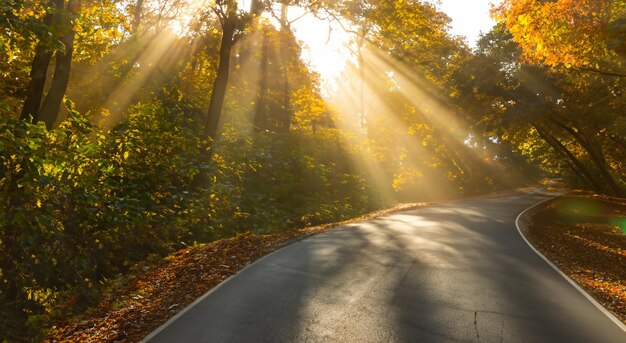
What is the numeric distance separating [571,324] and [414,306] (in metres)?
2.25

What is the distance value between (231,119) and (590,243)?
684 inches

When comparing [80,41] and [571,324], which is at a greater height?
[80,41]

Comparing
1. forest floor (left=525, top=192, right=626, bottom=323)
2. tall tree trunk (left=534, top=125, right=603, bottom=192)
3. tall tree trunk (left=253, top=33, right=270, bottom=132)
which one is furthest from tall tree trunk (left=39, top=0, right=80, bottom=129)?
tall tree trunk (left=534, top=125, right=603, bottom=192)

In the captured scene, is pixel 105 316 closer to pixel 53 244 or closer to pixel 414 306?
pixel 53 244

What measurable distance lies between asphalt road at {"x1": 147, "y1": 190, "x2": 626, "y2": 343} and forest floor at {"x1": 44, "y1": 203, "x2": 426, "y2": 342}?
41cm

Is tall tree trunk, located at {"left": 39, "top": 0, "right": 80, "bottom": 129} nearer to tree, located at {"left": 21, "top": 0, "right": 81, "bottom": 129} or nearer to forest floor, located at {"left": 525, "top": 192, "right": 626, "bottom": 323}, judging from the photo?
tree, located at {"left": 21, "top": 0, "right": 81, "bottom": 129}

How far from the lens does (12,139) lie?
704cm

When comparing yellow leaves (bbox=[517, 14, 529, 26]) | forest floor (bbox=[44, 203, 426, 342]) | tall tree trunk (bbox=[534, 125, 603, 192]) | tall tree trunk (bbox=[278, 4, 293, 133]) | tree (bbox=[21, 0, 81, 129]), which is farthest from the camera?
tall tree trunk (bbox=[534, 125, 603, 192])

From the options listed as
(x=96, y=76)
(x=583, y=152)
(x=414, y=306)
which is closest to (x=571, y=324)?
(x=414, y=306)

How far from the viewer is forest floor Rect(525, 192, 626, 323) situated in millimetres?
10523

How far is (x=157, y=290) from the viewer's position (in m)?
9.30

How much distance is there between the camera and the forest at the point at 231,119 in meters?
Answer: 8.70

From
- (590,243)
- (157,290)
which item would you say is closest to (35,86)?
(157,290)

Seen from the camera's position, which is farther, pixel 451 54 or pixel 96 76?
pixel 451 54
